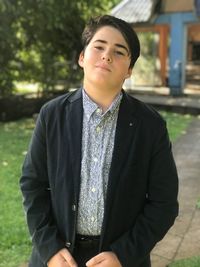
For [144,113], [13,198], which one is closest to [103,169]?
[144,113]

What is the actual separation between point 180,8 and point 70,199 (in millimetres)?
11732

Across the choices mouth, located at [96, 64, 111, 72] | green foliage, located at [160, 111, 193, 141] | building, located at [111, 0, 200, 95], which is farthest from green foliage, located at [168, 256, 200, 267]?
building, located at [111, 0, 200, 95]

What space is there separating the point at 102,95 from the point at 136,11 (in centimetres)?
1192

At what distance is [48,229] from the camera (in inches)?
71.7

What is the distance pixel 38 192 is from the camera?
1.87m

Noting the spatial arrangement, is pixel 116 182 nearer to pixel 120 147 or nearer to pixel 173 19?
pixel 120 147

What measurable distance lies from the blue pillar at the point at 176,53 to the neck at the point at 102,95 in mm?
11265

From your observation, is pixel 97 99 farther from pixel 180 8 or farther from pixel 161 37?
pixel 161 37

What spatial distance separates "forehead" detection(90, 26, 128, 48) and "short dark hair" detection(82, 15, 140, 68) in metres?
0.01

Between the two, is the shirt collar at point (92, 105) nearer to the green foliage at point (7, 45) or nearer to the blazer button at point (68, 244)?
the blazer button at point (68, 244)

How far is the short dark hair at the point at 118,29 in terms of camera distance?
5.81 feet

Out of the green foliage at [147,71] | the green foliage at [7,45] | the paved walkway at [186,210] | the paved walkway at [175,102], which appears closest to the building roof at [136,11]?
the green foliage at [147,71]

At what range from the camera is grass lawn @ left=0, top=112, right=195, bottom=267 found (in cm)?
355

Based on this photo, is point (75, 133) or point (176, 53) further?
point (176, 53)
